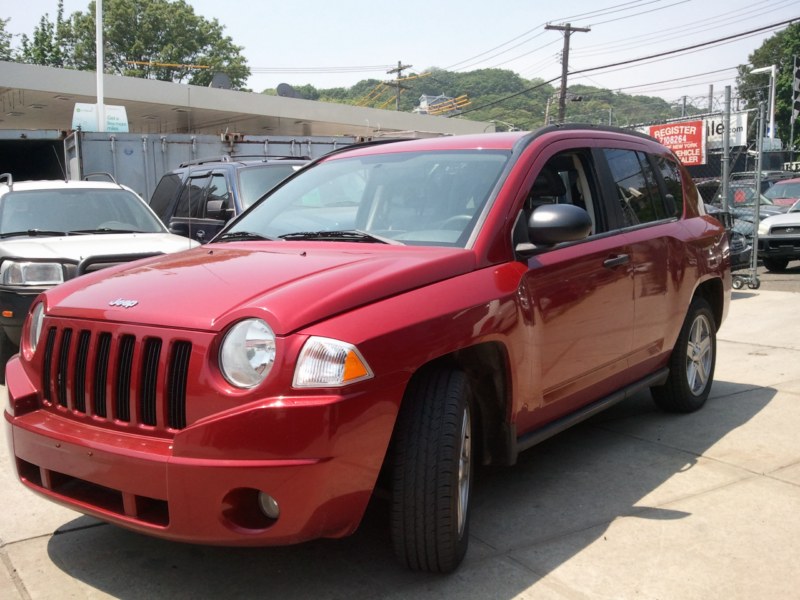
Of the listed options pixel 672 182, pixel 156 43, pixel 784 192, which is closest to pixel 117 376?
pixel 672 182

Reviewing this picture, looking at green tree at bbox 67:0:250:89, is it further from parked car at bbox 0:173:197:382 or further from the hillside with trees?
parked car at bbox 0:173:197:382

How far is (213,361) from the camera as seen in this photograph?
2.77m

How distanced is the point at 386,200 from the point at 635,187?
5.51 feet

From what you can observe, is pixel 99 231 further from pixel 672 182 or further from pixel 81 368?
pixel 672 182

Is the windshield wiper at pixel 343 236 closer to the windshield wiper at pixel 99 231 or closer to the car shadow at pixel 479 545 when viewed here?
the car shadow at pixel 479 545

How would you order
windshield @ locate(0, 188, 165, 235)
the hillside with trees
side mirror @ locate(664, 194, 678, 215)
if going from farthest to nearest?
the hillside with trees, windshield @ locate(0, 188, 165, 235), side mirror @ locate(664, 194, 678, 215)

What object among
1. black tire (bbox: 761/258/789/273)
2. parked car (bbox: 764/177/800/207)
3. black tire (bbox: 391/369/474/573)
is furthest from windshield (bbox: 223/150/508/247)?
parked car (bbox: 764/177/800/207)

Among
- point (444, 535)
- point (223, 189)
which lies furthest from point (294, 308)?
point (223, 189)

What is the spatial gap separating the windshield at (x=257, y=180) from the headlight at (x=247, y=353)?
594 cm

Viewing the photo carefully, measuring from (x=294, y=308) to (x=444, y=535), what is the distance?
3.36ft

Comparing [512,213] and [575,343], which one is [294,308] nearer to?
[512,213]

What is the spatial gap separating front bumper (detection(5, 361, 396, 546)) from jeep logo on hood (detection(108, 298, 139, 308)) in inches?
18.8

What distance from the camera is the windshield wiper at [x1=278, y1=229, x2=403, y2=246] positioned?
3.75 m

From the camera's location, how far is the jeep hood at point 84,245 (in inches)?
252
